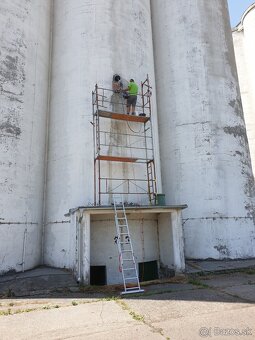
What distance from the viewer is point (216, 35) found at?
16438mm

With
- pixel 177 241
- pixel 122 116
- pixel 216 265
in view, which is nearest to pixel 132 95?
pixel 122 116

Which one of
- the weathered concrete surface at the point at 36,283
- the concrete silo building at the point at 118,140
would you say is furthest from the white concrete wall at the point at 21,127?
the weathered concrete surface at the point at 36,283

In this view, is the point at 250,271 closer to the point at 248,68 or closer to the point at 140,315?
the point at 140,315

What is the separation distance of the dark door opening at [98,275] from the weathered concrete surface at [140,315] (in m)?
2.45

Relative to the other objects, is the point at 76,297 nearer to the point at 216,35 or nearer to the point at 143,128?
the point at 143,128

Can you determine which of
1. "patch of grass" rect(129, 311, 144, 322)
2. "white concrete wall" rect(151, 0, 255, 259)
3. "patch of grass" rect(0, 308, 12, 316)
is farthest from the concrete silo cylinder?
"patch of grass" rect(0, 308, 12, 316)

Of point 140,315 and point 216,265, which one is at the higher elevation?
point 216,265

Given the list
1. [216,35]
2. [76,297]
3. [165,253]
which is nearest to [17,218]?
[76,297]

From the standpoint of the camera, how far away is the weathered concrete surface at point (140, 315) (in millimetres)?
5586

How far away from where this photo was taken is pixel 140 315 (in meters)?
6.52

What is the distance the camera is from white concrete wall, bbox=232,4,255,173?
75.5 feet

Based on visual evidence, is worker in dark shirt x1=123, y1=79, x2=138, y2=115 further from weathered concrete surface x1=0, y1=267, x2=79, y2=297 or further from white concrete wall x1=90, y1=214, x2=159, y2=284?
weathered concrete surface x1=0, y1=267, x2=79, y2=297

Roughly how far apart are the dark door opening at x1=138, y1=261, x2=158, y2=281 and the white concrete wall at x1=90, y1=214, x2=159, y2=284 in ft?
0.70

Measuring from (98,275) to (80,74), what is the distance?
27.3ft
